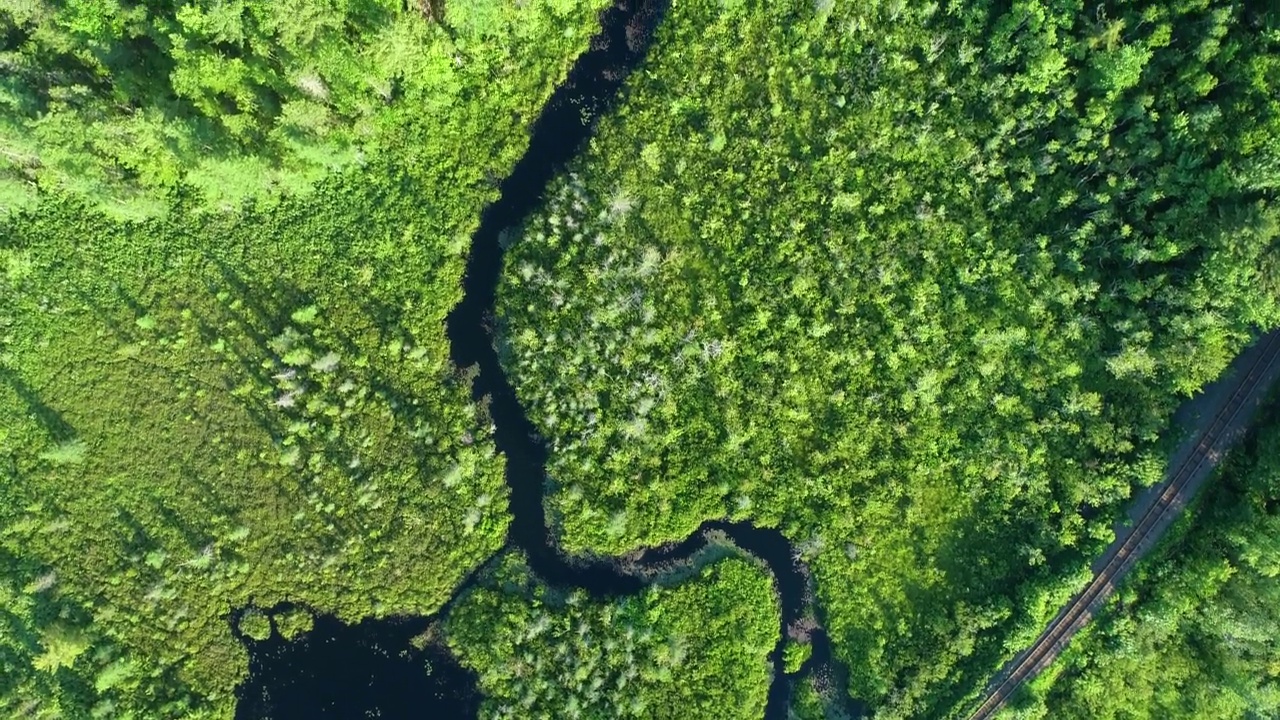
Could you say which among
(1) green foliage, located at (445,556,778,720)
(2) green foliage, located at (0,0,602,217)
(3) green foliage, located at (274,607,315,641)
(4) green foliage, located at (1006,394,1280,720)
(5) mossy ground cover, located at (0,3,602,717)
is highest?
(2) green foliage, located at (0,0,602,217)

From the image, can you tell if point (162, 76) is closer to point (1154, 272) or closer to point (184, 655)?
point (184, 655)

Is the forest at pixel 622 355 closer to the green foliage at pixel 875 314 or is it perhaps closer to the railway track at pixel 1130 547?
the green foliage at pixel 875 314

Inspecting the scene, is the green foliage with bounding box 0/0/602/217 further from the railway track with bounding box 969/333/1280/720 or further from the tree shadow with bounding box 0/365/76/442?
the railway track with bounding box 969/333/1280/720

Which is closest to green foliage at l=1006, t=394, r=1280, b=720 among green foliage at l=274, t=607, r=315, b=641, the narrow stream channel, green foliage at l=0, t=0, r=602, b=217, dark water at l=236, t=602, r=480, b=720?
the narrow stream channel

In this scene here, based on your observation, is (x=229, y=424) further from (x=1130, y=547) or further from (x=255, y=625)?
(x=1130, y=547)

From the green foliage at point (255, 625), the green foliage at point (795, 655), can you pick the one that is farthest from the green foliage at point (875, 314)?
the green foliage at point (255, 625)

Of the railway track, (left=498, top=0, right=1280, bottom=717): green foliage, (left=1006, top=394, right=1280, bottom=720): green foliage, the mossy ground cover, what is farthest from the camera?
the mossy ground cover

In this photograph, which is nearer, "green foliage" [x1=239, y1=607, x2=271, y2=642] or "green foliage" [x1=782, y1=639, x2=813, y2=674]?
"green foliage" [x1=782, y1=639, x2=813, y2=674]

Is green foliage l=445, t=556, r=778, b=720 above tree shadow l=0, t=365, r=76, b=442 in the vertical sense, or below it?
below

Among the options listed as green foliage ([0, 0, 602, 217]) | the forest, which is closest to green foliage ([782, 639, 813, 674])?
the forest

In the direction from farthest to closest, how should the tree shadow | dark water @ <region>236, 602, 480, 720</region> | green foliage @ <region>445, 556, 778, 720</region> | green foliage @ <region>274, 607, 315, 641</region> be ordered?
1. dark water @ <region>236, 602, 480, 720</region>
2. green foliage @ <region>274, 607, 315, 641</region>
3. the tree shadow
4. green foliage @ <region>445, 556, 778, 720</region>
